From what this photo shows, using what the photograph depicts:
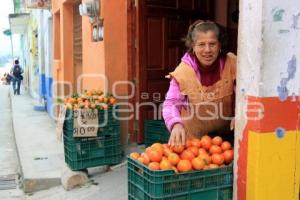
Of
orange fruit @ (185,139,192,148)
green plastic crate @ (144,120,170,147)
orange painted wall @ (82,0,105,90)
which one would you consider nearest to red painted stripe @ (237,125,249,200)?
orange fruit @ (185,139,192,148)

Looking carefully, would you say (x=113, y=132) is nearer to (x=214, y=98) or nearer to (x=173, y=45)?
(x=173, y=45)

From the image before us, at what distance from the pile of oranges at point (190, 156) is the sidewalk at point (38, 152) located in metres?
3.70

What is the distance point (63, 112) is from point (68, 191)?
3.55 feet

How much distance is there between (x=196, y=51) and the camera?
313 centimetres

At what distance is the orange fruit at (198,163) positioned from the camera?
281 centimetres

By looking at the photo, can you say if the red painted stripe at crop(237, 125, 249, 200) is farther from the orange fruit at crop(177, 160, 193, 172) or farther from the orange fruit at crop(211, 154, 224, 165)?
the orange fruit at crop(177, 160, 193, 172)

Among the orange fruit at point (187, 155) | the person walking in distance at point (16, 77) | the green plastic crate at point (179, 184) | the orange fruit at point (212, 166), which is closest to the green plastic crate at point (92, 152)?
the green plastic crate at point (179, 184)

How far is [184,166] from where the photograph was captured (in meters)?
2.79

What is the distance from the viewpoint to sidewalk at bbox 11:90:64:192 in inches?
248

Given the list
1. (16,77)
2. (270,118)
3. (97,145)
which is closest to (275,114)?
(270,118)

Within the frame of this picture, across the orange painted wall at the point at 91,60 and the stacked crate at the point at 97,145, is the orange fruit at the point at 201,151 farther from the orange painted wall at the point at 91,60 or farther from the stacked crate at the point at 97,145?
the orange painted wall at the point at 91,60

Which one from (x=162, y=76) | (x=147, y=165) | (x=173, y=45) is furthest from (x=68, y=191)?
(x=147, y=165)

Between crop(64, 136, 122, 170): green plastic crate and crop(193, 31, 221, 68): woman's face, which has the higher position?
crop(193, 31, 221, 68): woman's face

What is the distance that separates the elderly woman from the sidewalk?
11.9 feet
